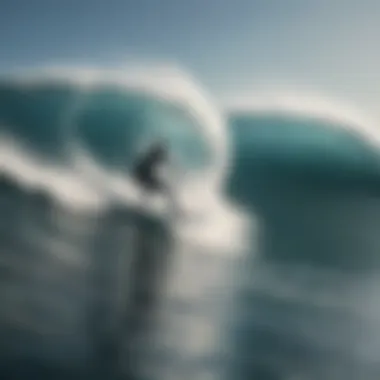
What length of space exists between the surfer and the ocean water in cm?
2

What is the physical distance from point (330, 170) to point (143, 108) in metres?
0.38

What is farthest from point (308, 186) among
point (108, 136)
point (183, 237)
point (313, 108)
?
point (108, 136)

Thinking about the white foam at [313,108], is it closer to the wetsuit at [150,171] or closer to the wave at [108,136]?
the wave at [108,136]

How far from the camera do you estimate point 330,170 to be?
115cm

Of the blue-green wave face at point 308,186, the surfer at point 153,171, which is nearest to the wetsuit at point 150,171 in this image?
the surfer at point 153,171

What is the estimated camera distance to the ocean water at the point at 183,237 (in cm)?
112

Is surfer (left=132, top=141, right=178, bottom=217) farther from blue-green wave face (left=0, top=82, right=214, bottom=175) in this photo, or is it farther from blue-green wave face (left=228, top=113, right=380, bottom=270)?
blue-green wave face (left=228, top=113, right=380, bottom=270)

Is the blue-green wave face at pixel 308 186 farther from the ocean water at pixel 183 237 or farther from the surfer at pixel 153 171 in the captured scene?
the surfer at pixel 153 171

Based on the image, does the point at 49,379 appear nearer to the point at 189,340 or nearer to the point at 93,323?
the point at 93,323

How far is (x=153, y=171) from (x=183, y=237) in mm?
140

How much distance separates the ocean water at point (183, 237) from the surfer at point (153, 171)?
0.02m

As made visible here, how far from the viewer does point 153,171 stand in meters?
1.19

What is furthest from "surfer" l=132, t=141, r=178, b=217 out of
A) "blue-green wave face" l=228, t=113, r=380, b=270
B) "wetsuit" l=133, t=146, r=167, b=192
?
"blue-green wave face" l=228, t=113, r=380, b=270

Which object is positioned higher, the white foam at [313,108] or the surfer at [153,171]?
the white foam at [313,108]
